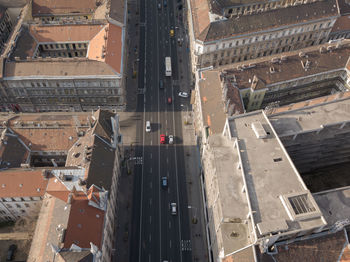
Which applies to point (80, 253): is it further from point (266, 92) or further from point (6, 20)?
point (6, 20)

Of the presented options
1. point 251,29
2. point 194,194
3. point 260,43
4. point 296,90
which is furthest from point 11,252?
point 260,43

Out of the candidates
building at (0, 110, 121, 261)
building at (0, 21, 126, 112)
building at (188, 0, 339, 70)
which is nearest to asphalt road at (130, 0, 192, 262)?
building at (0, 110, 121, 261)

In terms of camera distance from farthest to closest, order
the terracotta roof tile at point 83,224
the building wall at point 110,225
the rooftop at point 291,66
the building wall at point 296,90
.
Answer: the building wall at point 296,90 → the rooftop at point 291,66 → the building wall at point 110,225 → the terracotta roof tile at point 83,224

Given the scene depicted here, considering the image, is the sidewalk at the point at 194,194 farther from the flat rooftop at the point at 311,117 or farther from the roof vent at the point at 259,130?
the flat rooftop at the point at 311,117

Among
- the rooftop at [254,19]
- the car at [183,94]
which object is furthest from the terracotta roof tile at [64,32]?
the car at [183,94]

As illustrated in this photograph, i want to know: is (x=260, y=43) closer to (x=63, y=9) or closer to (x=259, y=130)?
(x=259, y=130)

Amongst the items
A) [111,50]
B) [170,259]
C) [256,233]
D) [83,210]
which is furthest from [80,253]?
[111,50]

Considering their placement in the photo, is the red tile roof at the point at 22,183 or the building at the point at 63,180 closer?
the building at the point at 63,180
